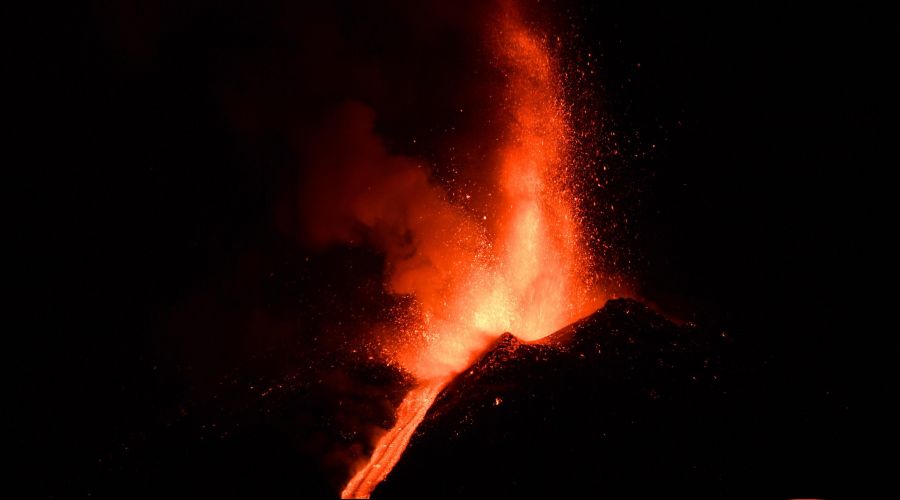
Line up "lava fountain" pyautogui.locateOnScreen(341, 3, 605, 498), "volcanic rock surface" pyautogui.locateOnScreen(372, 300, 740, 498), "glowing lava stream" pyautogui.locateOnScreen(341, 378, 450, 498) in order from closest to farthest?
"volcanic rock surface" pyautogui.locateOnScreen(372, 300, 740, 498)
"glowing lava stream" pyautogui.locateOnScreen(341, 378, 450, 498)
"lava fountain" pyautogui.locateOnScreen(341, 3, 605, 498)

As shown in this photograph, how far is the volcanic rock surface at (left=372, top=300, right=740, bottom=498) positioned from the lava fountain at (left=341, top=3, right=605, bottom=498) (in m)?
2.16

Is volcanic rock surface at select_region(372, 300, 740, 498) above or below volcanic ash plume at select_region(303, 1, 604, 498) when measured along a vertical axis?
below

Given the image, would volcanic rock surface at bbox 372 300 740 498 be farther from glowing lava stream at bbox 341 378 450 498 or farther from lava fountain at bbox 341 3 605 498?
lava fountain at bbox 341 3 605 498

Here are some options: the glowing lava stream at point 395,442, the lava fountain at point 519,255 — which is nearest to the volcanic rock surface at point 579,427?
the glowing lava stream at point 395,442

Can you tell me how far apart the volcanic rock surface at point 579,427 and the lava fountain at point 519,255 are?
2159 millimetres

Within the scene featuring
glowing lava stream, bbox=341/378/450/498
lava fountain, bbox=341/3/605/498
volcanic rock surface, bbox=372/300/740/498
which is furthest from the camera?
lava fountain, bbox=341/3/605/498

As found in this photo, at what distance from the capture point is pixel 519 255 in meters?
9.59

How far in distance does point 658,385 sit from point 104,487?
6.06 metres

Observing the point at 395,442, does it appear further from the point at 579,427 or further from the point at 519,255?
the point at 519,255

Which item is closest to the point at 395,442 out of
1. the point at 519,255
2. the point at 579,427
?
the point at 579,427

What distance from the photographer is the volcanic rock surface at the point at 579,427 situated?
454 cm

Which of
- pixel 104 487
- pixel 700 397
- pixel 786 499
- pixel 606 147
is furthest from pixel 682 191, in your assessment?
pixel 104 487

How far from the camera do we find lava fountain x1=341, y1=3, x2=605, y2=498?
855cm

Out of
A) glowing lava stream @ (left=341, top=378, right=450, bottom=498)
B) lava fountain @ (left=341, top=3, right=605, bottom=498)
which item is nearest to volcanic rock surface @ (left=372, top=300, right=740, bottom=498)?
glowing lava stream @ (left=341, top=378, right=450, bottom=498)
